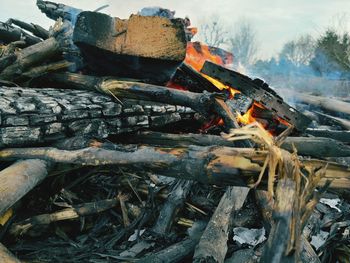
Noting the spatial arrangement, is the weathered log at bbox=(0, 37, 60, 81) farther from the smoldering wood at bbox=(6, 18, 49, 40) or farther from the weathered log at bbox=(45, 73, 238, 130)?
the smoldering wood at bbox=(6, 18, 49, 40)

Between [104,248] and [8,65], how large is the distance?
2.58 m

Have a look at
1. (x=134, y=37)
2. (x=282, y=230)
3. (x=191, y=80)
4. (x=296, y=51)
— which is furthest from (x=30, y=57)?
(x=296, y=51)

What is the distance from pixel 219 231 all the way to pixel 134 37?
2518mm

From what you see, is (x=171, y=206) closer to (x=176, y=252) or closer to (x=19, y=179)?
(x=176, y=252)

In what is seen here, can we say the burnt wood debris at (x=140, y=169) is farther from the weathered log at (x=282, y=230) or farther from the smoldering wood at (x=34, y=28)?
the smoldering wood at (x=34, y=28)

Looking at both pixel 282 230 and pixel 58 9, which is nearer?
pixel 282 230

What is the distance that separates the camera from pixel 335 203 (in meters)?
3.71

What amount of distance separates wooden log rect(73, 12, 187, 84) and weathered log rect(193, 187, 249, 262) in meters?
1.88

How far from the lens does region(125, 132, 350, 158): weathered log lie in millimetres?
3371

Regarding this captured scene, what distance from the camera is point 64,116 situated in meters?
2.79

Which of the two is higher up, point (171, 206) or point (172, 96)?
point (172, 96)

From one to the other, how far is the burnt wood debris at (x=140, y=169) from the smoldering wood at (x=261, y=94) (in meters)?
0.57

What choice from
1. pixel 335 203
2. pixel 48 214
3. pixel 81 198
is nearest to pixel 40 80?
pixel 81 198

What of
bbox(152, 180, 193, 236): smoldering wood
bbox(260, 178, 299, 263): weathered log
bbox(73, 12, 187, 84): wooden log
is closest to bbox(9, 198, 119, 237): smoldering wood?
bbox(152, 180, 193, 236): smoldering wood
